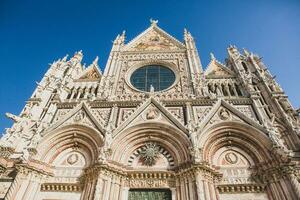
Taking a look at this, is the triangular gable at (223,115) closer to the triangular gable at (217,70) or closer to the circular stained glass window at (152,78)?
the triangular gable at (217,70)

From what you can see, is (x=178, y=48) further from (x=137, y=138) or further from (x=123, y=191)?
(x=123, y=191)

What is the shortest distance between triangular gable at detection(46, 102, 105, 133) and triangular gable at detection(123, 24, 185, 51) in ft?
23.7

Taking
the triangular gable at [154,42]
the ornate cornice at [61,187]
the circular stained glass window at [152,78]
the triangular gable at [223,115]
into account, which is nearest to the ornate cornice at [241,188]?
the triangular gable at [223,115]

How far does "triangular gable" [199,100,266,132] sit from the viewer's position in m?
11.4

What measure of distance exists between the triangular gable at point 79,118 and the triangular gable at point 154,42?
7.23m

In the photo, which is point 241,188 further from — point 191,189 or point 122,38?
point 122,38

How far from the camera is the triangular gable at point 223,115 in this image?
11.4 metres

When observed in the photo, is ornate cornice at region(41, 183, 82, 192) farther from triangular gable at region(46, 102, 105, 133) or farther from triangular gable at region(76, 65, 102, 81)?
triangular gable at region(76, 65, 102, 81)

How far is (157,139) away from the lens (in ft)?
37.6

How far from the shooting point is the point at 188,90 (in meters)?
14.1

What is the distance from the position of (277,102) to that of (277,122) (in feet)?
4.00

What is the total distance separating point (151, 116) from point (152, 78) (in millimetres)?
4290

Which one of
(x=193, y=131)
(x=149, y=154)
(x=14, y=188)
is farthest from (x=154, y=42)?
(x=14, y=188)

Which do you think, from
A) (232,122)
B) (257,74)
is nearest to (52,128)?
(232,122)
